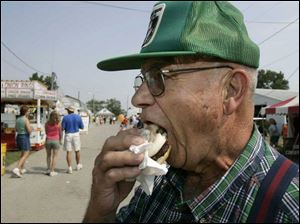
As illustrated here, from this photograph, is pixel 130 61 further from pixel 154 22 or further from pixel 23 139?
pixel 23 139

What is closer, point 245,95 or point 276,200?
point 276,200

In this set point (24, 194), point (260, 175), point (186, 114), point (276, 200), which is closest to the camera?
point (276, 200)

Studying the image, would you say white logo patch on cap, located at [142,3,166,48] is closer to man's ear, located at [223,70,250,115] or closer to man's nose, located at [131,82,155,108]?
man's nose, located at [131,82,155,108]

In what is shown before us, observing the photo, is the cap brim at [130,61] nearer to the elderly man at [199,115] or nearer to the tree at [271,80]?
the elderly man at [199,115]

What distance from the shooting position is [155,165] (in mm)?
1513

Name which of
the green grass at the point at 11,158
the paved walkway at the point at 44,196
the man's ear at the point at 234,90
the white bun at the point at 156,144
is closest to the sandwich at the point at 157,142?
the white bun at the point at 156,144

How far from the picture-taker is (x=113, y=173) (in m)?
1.50

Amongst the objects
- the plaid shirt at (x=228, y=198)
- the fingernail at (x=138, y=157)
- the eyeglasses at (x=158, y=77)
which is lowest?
the plaid shirt at (x=228, y=198)

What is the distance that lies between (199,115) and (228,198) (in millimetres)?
339

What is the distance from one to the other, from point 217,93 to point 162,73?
0.80 feet

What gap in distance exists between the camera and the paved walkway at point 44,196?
603 centimetres

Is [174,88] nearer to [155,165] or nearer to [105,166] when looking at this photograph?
[155,165]

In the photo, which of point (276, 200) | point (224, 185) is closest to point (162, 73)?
point (224, 185)

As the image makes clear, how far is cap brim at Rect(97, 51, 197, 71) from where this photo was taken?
1.45 metres
